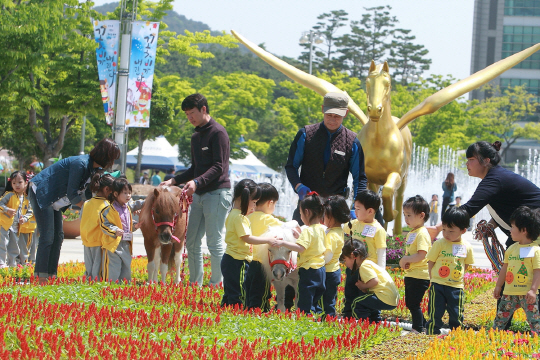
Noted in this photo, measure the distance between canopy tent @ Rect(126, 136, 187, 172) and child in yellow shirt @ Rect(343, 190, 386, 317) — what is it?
3742 centimetres

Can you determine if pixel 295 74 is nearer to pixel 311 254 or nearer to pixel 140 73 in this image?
pixel 140 73

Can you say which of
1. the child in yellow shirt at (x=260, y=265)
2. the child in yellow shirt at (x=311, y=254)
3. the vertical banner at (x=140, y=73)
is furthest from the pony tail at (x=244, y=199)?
the vertical banner at (x=140, y=73)

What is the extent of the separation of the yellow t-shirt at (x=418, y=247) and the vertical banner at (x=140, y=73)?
959 cm

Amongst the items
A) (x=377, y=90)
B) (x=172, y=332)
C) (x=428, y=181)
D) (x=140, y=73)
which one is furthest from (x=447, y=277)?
(x=428, y=181)

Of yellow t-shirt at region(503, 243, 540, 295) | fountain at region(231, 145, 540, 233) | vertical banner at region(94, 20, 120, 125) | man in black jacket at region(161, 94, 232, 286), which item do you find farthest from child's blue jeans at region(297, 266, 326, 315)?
fountain at region(231, 145, 540, 233)

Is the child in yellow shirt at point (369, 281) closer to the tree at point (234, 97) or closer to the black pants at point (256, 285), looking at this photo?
the black pants at point (256, 285)

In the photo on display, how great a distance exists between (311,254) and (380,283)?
727 mm

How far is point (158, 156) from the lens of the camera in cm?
4491

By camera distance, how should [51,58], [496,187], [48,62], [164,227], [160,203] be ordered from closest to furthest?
[496,187] → [164,227] → [160,203] → [48,62] → [51,58]

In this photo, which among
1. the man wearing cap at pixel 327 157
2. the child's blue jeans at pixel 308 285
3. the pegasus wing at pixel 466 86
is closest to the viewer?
the child's blue jeans at pixel 308 285

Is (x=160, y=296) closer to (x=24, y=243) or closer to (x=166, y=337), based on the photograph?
(x=166, y=337)

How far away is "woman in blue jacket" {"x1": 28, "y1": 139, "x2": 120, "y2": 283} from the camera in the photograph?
7.30 meters

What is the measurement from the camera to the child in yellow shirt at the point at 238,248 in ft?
20.5

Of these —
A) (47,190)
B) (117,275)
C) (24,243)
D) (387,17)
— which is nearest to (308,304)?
(117,275)
